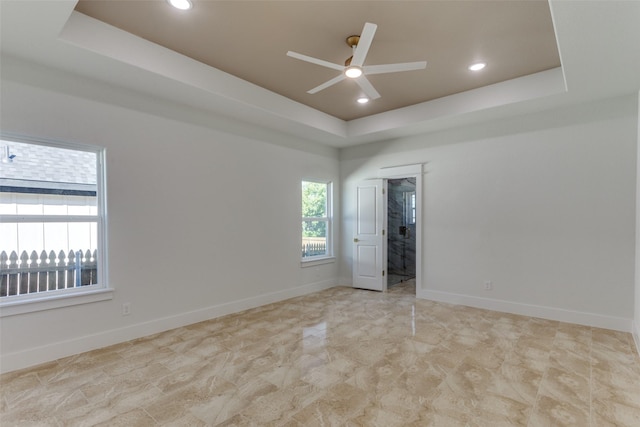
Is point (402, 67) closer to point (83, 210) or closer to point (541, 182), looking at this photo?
point (541, 182)

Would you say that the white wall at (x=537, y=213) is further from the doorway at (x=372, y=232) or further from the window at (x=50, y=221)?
the window at (x=50, y=221)

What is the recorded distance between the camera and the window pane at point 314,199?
5.81m

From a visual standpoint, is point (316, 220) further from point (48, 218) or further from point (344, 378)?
point (48, 218)

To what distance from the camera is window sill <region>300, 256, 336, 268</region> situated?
5.61 meters

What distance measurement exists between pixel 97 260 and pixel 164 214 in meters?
0.82

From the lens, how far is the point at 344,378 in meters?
2.64

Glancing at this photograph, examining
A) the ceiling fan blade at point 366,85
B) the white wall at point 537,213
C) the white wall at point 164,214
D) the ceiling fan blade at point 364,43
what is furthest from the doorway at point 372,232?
the ceiling fan blade at point 364,43

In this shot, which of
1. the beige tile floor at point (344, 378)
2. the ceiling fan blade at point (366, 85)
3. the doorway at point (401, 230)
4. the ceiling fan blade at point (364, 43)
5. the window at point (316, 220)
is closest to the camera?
the beige tile floor at point (344, 378)

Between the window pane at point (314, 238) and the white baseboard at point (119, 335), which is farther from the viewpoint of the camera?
the window pane at point (314, 238)

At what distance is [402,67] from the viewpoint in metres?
2.89

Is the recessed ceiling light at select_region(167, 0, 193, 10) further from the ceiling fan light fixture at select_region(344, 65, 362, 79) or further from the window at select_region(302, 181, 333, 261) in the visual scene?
the window at select_region(302, 181, 333, 261)

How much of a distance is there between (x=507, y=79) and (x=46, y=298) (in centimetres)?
556

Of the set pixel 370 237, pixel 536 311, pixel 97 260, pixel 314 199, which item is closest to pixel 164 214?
pixel 97 260

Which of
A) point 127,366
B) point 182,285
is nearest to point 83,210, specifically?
point 182,285
